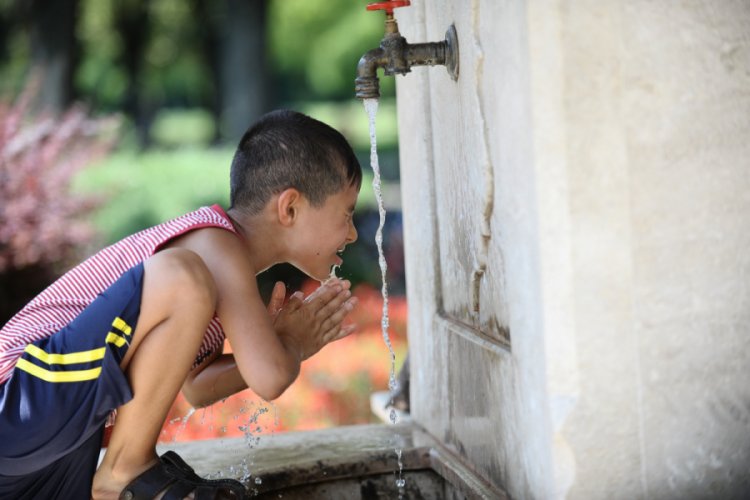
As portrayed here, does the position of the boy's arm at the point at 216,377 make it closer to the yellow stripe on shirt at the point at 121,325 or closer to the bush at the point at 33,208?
the yellow stripe on shirt at the point at 121,325

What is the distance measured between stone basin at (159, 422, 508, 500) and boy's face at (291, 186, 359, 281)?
0.53 m

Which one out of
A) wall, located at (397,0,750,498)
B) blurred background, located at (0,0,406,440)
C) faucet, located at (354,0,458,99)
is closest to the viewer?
wall, located at (397,0,750,498)

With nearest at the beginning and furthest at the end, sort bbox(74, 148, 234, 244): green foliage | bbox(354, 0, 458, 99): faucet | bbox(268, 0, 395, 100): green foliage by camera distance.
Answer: bbox(354, 0, 458, 99): faucet → bbox(74, 148, 234, 244): green foliage → bbox(268, 0, 395, 100): green foliage

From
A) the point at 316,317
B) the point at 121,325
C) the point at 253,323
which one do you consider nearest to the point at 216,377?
the point at 316,317

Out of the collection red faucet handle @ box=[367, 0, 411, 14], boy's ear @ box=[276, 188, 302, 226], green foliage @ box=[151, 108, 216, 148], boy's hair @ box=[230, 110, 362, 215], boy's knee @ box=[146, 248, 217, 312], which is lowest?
green foliage @ box=[151, 108, 216, 148]

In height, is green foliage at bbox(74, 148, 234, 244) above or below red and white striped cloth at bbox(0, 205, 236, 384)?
below

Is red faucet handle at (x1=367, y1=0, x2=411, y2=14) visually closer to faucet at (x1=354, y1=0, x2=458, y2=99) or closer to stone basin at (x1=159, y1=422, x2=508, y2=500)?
faucet at (x1=354, y1=0, x2=458, y2=99)

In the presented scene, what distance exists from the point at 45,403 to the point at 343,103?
2853 cm

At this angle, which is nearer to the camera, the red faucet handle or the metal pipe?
the metal pipe

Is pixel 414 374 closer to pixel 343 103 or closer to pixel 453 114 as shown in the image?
pixel 453 114

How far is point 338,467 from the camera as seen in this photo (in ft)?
8.87

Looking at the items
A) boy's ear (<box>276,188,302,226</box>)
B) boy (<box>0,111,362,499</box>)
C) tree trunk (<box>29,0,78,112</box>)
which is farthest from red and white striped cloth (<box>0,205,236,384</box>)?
tree trunk (<box>29,0,78,112</box>)

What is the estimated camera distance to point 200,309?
210 cm

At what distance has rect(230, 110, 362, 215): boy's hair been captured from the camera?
246cm
